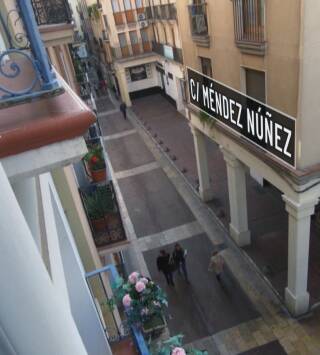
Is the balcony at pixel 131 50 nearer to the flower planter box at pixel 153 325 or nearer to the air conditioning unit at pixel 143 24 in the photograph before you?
the air conditioning unit at pixel 143 24

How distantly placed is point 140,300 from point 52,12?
7668 mm

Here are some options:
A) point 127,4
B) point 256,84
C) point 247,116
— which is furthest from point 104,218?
point 127,4

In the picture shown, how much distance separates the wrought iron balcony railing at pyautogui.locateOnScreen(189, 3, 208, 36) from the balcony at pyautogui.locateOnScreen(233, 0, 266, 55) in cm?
179

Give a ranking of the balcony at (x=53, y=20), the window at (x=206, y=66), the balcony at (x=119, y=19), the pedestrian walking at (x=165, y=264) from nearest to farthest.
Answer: the balcony at (x=53, y=20) → the pedestrian walking at (x=165, y=264) → the window at (x=206, y=66) → the balcony at (x=119, y=19)

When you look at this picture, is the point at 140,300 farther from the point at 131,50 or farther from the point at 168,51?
the point at 131,50

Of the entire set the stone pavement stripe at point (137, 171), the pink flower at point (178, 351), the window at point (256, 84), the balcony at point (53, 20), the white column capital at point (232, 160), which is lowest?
the stone pavement stripe at point (137, 171)

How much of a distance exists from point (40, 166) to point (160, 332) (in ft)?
12.5

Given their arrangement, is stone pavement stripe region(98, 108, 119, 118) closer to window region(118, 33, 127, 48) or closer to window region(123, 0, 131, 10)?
window region(118, 33, 127, 48)

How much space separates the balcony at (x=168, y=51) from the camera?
24.9m

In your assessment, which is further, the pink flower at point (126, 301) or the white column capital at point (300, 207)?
the white column capital at point (300, 207)

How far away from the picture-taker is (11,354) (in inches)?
52.0

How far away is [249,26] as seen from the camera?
873 cm

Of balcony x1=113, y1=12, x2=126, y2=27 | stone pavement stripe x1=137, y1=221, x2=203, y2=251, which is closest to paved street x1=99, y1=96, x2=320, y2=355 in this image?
stone pavement stripe x1=137, y1=221, x2=203, y2=251

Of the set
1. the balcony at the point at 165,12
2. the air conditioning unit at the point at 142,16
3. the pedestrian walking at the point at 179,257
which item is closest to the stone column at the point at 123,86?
the air conditioning unit at the point at 142,16
